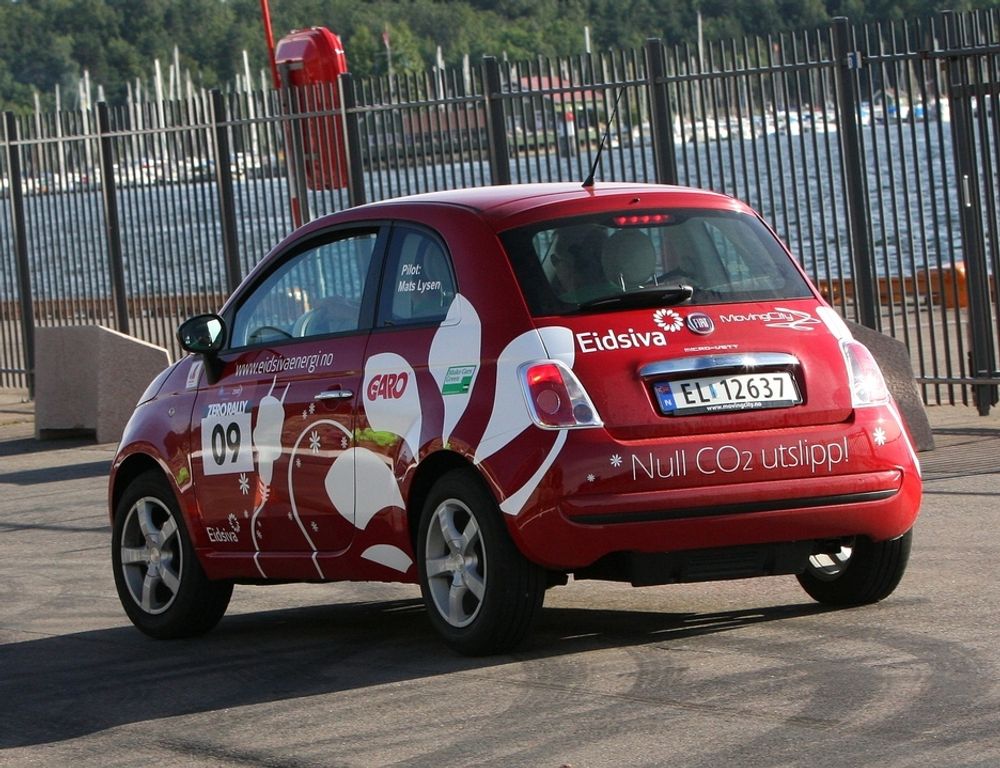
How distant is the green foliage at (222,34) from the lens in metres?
146

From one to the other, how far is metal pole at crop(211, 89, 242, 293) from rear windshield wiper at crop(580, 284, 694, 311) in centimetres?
1186

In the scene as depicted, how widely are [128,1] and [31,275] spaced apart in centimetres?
14604

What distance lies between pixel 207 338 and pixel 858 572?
2827mm

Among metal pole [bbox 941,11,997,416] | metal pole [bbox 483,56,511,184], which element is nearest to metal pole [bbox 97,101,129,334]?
metal pole [bbox 483,56,511,184]

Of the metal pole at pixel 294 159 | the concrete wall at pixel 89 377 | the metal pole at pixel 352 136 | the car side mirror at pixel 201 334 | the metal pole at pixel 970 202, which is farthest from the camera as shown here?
the metal pole at pixel 294 159

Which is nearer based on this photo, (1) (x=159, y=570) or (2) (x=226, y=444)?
(2) (x=226, y=444)

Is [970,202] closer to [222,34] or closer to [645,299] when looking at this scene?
[645,299]

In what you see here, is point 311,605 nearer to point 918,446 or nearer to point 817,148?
point 918,446

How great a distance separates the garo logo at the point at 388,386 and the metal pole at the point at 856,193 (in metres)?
7.31

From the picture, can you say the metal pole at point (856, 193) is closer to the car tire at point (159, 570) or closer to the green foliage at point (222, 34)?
the car tire at point (159, 570)

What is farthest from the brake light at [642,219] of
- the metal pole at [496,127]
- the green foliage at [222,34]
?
the green foliage at [222,34]

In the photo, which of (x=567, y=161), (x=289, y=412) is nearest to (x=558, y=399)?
(x=289, y=412)

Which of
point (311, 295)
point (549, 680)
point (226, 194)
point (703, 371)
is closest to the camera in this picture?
point (549, 680)

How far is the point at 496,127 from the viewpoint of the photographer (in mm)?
16391
